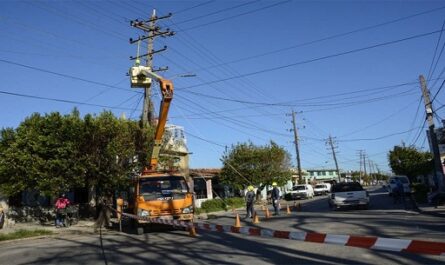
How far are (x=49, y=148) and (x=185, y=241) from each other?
491 inches

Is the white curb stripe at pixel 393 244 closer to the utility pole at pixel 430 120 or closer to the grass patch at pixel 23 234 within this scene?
the grass patch at pixel 23 234

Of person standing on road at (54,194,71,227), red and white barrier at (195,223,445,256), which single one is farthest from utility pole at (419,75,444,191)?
red and white barrier at (195,223,445,256)

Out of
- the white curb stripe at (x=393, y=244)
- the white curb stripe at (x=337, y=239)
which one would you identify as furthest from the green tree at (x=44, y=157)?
the white curb stripe at (x=393, y=244)

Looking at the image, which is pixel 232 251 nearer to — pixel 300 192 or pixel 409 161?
pixel 300 192

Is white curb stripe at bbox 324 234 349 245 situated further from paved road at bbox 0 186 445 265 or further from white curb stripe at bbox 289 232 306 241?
paved road at bbox 0 186 445 265

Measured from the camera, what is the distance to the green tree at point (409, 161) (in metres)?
58.5

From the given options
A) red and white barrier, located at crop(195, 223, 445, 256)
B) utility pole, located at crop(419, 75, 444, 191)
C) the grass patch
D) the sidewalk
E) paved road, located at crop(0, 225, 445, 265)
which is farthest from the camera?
utility pole, located at crop(419, 75, 444, 191)

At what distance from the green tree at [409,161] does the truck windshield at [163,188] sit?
147 feet

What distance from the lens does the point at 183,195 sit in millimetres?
17547

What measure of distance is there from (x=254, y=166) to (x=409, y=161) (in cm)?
Answer: 2601

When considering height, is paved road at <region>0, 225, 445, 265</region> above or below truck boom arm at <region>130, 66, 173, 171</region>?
below

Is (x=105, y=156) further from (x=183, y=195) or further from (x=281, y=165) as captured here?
(x=281, y=165)

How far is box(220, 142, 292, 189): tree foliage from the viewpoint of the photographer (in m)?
49.3

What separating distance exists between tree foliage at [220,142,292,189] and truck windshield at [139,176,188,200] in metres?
31.1
